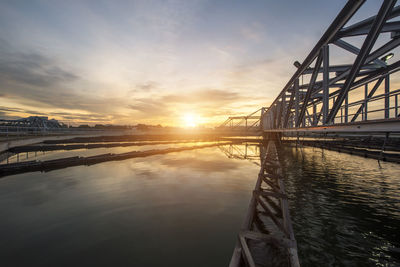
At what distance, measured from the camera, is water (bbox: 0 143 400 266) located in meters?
5.11

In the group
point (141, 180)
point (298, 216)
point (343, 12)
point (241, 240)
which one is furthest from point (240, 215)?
point (343, 12)

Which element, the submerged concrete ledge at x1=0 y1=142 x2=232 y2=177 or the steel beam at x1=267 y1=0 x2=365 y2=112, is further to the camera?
the submerged concrete ledge at x1=0 y1=142 x2=232 y2=177

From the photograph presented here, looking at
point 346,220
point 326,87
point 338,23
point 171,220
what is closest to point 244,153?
point 326,87

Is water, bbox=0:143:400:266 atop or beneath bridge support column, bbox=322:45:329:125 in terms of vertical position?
beneath

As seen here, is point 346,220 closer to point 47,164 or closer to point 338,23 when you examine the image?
point 338,23

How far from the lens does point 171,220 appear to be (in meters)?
7.18

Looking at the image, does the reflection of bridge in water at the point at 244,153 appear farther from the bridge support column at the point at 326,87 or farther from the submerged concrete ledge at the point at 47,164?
the submerged concrete ledge at the point at 47,164

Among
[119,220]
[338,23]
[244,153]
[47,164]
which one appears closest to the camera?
[119,220]

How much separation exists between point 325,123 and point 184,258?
9129mm

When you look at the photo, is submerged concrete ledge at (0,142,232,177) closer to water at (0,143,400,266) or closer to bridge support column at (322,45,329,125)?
water at (0,143,400,266)

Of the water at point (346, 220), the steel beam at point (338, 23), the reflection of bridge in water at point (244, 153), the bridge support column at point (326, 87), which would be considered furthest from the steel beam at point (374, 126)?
the reflection of bridge in water at point (244, 153)

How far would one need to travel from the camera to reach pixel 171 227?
6.68 m

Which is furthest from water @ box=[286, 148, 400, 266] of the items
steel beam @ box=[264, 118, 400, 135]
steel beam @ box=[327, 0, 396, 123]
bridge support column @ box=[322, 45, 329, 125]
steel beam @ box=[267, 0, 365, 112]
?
steel beam @ box=[267, 0, 365, 112]

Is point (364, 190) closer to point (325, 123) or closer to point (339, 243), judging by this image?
point (325, 123)
